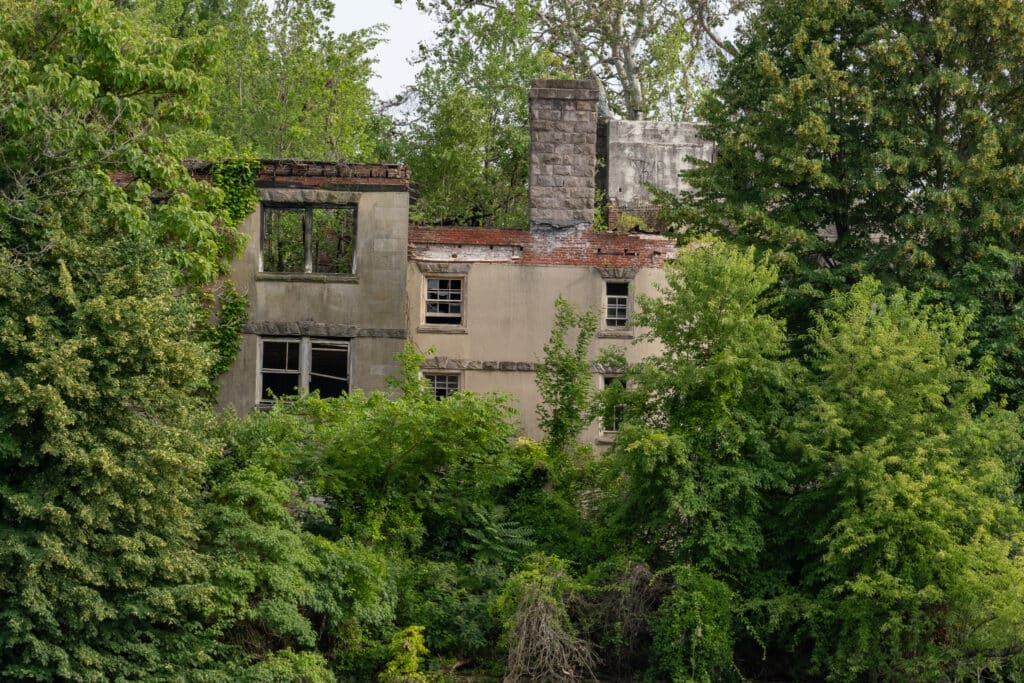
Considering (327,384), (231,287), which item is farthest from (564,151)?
(231,287)

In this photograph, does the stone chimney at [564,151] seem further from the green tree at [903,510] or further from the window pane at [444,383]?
the green tree at [903,510]

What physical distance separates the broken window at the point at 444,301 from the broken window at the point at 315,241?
196 centimetres

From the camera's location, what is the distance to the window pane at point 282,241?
31.5 meters

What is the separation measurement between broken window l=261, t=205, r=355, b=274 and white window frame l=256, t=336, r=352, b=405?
258 centimetres

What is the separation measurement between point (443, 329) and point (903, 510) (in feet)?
42.0

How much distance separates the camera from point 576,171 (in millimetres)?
32062

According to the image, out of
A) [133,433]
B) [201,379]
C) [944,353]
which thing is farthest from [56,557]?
[944,353]

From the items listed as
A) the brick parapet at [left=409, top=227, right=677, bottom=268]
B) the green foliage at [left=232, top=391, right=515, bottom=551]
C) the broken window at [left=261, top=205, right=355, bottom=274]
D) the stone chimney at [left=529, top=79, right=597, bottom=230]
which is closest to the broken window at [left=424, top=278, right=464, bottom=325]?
the brick parapet at [left=409, top=227, right=677, bottom=268]

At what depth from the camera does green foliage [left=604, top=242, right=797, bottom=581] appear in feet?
76.6

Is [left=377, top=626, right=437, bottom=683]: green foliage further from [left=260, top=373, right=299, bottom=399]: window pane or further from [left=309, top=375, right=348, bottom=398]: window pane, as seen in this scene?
[left=260, top=373, right=299, bottom=399]: window pane

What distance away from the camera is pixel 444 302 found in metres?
32.2

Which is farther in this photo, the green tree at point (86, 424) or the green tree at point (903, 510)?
the green tree at point (903, 510)

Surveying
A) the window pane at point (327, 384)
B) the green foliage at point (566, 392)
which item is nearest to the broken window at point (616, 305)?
the green foliage at point (566, 392)

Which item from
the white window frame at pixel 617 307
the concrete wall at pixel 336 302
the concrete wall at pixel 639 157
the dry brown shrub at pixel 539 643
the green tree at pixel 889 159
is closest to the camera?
the dry brown shrub at pixel 539 643
